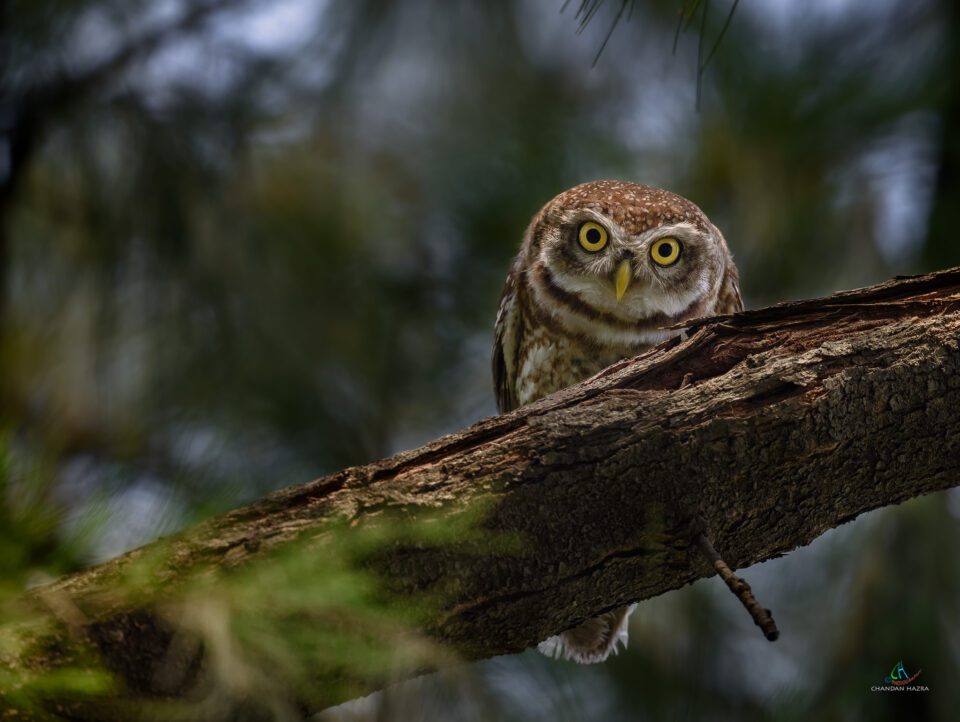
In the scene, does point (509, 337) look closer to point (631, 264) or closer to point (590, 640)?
point (631, 264)

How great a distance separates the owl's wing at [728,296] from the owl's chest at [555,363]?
300mm

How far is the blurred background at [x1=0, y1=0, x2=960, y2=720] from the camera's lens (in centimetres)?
394

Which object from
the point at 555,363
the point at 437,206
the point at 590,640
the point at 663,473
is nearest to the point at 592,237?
the point at 555,363

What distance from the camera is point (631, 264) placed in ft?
9.82

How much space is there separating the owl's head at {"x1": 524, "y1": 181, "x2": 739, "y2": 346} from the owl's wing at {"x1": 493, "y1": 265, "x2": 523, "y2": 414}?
207 mm

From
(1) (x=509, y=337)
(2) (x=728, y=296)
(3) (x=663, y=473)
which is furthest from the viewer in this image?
(1) (x=509, y=337)

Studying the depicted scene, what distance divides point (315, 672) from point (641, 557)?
67 cm

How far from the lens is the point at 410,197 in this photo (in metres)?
5.20

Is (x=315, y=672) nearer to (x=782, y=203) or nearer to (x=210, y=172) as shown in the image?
(x=210, y=172)

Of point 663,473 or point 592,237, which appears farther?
point 592,237

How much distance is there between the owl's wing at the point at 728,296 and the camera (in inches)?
122

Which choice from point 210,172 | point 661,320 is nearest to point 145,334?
point 210,172

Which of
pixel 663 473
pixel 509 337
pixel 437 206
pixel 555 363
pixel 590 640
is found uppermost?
pixel 437 206

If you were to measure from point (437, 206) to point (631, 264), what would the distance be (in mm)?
2383
